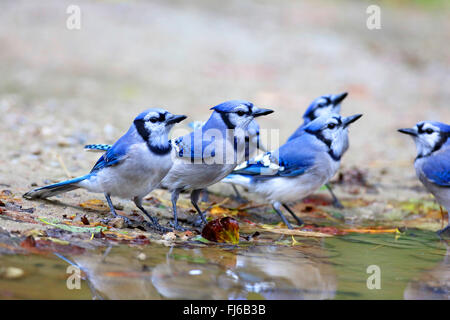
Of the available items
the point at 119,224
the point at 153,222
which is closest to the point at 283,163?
the point at 153,222

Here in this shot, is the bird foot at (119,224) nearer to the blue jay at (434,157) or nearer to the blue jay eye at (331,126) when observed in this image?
the blue jay eye at (331,126)

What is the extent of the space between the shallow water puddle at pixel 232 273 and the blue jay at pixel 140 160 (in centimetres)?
57

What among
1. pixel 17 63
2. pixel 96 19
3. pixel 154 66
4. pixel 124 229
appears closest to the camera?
pixel 124 229

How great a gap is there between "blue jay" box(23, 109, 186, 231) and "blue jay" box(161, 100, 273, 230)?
1.10 ft

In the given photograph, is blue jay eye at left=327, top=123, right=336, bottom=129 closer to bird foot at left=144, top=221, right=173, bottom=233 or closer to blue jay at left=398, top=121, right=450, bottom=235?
blue jay at left=398, top=121, right=450, bottom=235

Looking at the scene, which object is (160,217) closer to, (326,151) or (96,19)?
(326,151)

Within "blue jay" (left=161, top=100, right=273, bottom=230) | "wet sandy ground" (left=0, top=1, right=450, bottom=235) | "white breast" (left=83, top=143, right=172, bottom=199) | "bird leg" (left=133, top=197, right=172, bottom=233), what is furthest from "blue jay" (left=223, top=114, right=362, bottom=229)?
"white breast" (left=83, top=143, right=172, bottom=199)

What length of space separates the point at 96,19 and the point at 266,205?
882 cm

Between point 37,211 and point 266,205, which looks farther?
point 266,205

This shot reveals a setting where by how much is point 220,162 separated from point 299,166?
0.76 meters

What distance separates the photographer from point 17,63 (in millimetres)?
10023

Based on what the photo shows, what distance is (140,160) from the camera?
3.72 meters

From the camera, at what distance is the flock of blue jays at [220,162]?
3.76 metres
